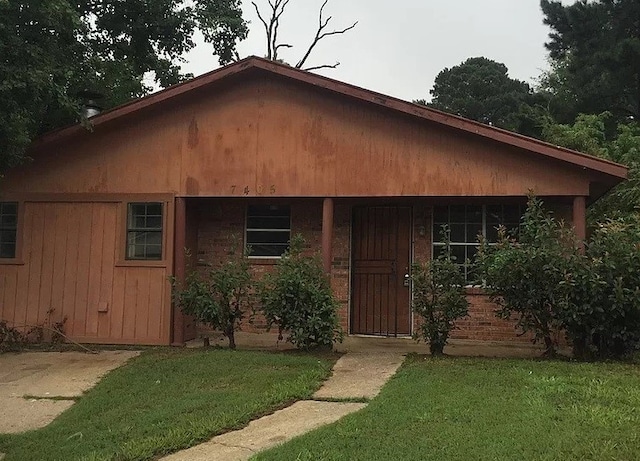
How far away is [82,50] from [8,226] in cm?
367

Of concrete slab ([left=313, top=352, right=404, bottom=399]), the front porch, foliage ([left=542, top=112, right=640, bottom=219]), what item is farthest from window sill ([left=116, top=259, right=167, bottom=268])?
foliage ([left=542, top=112, right=640, bottom=219])

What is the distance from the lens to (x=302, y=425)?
563 cm

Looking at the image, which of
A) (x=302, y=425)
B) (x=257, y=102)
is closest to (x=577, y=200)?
(x=257, y=102)

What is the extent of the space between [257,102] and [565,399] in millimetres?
6375

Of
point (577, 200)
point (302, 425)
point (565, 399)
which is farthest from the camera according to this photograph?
point (577, 200)

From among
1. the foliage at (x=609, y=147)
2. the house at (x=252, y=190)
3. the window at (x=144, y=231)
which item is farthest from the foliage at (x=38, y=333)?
the foliage at (x=609, y=147)

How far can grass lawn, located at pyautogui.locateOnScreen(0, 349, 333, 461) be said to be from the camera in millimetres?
5316

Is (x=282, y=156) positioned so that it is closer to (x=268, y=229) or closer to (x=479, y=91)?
(x=268, y=229)

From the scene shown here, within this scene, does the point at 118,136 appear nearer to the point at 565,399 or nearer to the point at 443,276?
the point at 443,276

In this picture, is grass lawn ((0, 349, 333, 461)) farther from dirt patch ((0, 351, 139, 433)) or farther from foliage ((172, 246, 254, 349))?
foliage ((172, 246, 254, 349))

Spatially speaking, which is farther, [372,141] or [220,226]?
[220,226]

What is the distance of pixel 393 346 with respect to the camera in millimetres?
9867

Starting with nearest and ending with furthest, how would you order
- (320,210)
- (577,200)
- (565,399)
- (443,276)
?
(565,399), (443,276), (577,200), (320,210)

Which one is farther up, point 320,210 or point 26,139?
point 26,139
